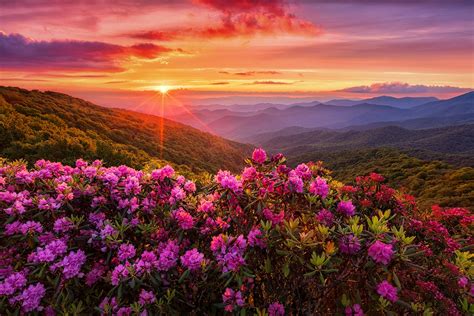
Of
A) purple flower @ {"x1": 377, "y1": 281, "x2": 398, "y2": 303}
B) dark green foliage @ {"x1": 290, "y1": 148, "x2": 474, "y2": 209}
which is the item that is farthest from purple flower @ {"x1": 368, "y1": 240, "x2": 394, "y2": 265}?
dark green foliage @ {"x1": 290, "y1": 148, "x2": 474, "y2": 209}

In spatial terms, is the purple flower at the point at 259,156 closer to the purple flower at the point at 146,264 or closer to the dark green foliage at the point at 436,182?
the purple flower at the point at 146,264

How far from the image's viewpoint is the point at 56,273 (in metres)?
4.70

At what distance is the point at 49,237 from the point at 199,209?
228cm

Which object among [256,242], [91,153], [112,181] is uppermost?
[112,181]

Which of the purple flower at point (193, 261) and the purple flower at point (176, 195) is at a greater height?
the purple flower at point (176, 195)

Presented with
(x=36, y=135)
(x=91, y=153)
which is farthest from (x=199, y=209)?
(x=36, y=135)

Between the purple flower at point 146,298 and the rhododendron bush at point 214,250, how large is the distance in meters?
0.01

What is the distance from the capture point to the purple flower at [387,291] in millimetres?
4105

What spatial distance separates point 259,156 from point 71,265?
3294 millimetres

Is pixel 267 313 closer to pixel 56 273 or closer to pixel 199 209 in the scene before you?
pixel 199 209

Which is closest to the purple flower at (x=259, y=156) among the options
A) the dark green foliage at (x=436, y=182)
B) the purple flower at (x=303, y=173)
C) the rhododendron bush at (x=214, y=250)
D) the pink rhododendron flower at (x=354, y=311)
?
the rhododendron bush at (x=214, y=250)

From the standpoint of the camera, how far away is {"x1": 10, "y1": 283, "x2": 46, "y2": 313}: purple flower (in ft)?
14.5

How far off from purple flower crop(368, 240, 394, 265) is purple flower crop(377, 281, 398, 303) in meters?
0.35

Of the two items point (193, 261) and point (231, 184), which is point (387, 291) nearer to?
point (193, 261)
